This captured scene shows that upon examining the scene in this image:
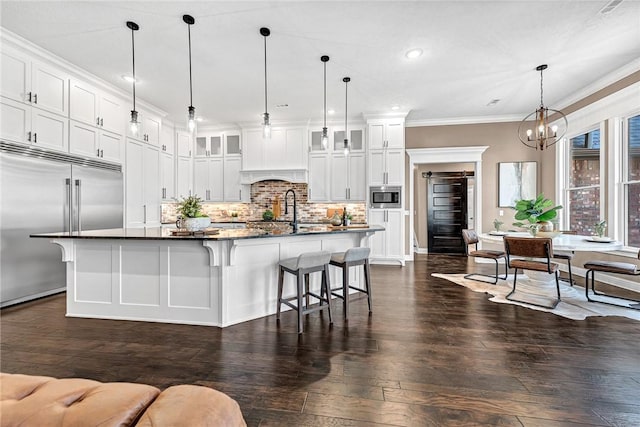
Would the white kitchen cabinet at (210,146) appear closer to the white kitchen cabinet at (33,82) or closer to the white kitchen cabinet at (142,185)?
the white kitchen cabinet at (142,185)

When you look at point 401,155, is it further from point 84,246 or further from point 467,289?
point 84,246

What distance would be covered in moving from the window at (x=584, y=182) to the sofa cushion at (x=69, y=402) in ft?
20.6

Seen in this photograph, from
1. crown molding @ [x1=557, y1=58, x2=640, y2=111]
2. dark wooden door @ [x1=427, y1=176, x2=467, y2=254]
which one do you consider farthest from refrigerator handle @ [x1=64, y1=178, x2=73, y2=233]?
crown molding @ [x1=557, y1=58, x2=640, y2=111]

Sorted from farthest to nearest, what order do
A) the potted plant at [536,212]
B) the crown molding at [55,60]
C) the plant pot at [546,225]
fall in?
the plant pot at [546,225] → the potted plant at [536,212] → the crown molding at [55,60]

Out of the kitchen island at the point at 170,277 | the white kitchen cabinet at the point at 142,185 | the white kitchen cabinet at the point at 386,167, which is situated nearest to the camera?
the kitchen island at the point at 170,277

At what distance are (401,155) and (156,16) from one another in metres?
4.53

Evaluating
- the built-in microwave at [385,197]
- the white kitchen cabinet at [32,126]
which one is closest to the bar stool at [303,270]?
the built-in microwave at [385,197]

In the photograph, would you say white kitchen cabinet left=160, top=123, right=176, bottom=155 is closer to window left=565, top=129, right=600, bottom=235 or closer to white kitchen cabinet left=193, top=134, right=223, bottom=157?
white kitchen cabinet left=193, top=134, right=223, bottom=157

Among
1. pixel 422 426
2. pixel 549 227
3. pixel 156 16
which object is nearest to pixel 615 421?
pixel 422 426

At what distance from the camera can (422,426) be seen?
1533 mm

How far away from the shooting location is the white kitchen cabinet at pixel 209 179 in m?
6.86

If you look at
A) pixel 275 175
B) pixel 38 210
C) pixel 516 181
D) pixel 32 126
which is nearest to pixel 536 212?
pixel 516 181

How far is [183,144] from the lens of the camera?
673 cm

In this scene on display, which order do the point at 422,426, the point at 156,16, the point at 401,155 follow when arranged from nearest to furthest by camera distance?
1. the point at 422,426
2. the point at 156,16
3. the point at 401,155
